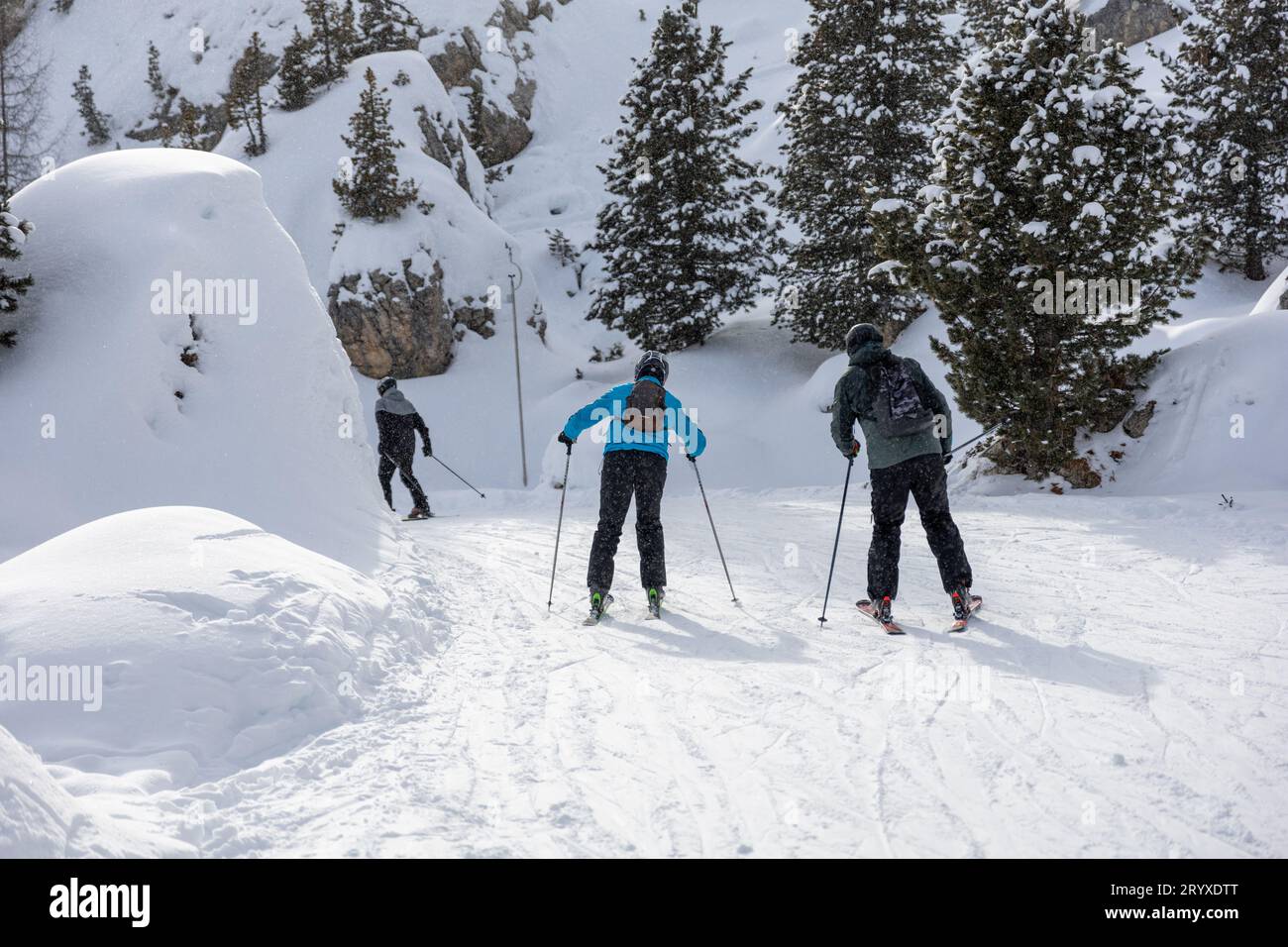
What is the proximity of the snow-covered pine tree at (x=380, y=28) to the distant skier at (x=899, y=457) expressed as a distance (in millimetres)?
34559

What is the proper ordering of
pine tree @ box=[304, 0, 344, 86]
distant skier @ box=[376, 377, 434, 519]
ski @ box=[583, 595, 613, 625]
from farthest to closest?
pine tree @ box=[304, 0, 344, 86] → distant skier @ box=[376, 377, 434, 519] → ski @ box=[583, 595, 613, 625]

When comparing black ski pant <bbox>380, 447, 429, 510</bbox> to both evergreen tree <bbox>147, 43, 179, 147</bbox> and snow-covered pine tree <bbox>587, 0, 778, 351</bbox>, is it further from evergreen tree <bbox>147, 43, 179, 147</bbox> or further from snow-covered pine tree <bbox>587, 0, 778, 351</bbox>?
evergreen tree <bbox>147, 43, 179, 147</bbox>

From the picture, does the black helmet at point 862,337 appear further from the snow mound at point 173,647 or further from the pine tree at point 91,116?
the pine tree at point 91,116

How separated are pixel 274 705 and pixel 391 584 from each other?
9.12 ft

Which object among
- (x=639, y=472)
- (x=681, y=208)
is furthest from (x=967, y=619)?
(x=681, y=208)

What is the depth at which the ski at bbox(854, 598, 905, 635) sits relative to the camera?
205 inches

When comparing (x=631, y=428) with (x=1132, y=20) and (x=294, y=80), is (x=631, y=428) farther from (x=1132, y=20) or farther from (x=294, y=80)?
(x=1132, y=20)

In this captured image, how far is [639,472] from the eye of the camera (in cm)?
617

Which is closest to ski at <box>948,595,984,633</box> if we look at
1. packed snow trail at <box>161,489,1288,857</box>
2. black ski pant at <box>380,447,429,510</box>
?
packed snow trail at <box>161,489,1288,857</box>

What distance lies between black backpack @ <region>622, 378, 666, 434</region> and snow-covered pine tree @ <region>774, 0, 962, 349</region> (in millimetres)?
13875

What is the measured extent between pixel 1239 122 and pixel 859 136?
893 cm

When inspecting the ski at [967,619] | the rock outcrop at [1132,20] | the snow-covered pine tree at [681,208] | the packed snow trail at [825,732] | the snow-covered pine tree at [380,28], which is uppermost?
the rock outcrop at [1132,20]

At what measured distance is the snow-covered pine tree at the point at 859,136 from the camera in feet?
61.4

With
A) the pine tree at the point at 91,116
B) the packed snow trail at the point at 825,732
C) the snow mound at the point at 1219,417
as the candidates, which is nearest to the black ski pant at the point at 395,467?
the packed snow trail at the point at 825,732
